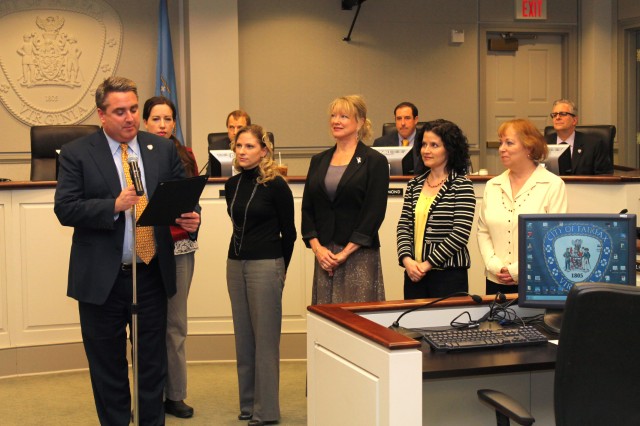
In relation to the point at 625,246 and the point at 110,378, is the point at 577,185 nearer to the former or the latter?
the point at 625,246

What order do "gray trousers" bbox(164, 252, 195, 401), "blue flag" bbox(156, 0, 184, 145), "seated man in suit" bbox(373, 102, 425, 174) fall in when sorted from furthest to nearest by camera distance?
"blue flag" bbox(156, 0, 184, 145), "seated man in suit" bbox(373, 102, 425, 174), "gray trousers" bbox(164, 252, 195, 401)

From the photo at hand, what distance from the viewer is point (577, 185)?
6.10m

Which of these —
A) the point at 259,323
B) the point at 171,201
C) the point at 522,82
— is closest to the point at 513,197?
the point at 259,323

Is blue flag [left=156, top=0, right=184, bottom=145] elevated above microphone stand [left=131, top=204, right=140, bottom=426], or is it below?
above

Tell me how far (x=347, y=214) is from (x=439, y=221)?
49cm

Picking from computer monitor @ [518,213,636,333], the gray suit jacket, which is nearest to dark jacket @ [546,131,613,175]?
computer monitor @ [518,213,636,333]

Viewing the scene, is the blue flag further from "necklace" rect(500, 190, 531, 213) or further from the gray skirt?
"necklace" rect(500, 190, 531, 213)

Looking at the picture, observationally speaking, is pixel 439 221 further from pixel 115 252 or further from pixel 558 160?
pixel 558 160

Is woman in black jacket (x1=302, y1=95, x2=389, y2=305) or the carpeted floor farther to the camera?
the carpeted floor

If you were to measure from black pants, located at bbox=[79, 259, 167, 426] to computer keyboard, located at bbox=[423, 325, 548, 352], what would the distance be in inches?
49.9

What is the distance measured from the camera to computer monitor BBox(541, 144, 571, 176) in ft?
20.8

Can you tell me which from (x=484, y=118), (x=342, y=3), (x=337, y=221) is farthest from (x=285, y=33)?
(x=337, y=221)

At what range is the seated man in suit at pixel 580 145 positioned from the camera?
735 centimetres

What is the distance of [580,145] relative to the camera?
747cm
